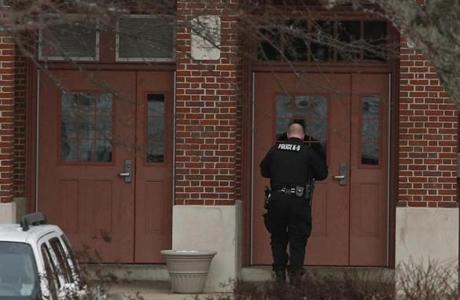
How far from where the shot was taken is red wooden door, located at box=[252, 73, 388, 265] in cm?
1392

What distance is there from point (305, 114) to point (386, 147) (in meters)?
1.10

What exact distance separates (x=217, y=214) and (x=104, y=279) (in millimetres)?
5226

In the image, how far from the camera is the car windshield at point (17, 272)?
7.42m

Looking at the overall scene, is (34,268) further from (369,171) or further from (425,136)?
(369,171)

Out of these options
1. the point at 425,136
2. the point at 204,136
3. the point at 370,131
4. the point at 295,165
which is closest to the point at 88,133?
the point at 204,136

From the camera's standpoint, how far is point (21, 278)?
756cm

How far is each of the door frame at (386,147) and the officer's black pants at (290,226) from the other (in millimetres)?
1937

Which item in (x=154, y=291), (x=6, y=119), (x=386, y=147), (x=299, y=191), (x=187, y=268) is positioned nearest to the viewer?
(x=299, y=191)

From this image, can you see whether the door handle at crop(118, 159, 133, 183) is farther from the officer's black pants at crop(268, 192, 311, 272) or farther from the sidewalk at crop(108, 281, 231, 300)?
the officer's black pants at crop(268, 192, 311, 272)

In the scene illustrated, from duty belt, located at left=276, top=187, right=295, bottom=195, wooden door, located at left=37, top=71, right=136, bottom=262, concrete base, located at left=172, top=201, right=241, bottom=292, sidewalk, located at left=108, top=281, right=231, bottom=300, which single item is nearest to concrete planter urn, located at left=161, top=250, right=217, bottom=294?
sidewalk, located at left=108, top=281, right=231, bottom=300

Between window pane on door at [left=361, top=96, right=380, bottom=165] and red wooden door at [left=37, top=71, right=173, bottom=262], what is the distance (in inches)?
96.7

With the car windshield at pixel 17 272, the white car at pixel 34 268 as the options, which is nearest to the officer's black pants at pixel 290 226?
the white car at pixel 34 268

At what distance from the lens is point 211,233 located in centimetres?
1315

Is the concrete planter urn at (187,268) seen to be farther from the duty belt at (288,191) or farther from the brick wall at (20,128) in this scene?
the brick wall at (20,128)
